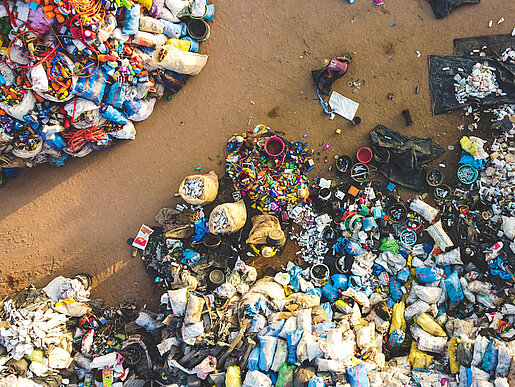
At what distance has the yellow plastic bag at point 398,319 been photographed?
5496 mm

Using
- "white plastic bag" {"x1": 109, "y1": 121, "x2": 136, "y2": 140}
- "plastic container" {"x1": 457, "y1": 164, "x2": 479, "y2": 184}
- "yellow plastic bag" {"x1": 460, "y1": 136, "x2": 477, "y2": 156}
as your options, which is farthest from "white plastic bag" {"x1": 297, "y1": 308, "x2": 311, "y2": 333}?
"white plastic bag" {"x1": 109, "y1": 121, "x2": 136, "y2": 140}

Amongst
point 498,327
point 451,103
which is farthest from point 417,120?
point 498,327

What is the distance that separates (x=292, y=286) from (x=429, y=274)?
2.00 metres

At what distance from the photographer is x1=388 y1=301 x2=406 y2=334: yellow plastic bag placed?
5.50 meters

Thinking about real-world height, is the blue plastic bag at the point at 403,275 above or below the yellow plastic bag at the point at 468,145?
below

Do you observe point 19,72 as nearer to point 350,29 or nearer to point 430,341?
point 350,29

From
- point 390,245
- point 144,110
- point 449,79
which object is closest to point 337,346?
point 390,245

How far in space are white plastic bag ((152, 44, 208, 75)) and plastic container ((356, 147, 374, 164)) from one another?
294 cm

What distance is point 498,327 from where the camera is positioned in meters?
5.17

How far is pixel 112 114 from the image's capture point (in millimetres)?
5914

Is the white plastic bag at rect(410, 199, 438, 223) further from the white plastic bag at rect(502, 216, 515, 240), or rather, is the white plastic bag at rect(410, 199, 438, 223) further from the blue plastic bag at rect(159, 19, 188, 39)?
the blue plastic bag at rect(159, 19, 188, 39)

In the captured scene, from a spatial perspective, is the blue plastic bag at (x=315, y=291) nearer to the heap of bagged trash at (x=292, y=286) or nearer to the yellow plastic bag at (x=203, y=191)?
the heap of bagged trash at (x=292, y=286)

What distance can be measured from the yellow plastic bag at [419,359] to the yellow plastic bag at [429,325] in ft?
1.03

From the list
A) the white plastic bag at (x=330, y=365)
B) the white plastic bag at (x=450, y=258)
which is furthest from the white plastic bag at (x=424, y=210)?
the white plastic bag at (x=330, y=365)
